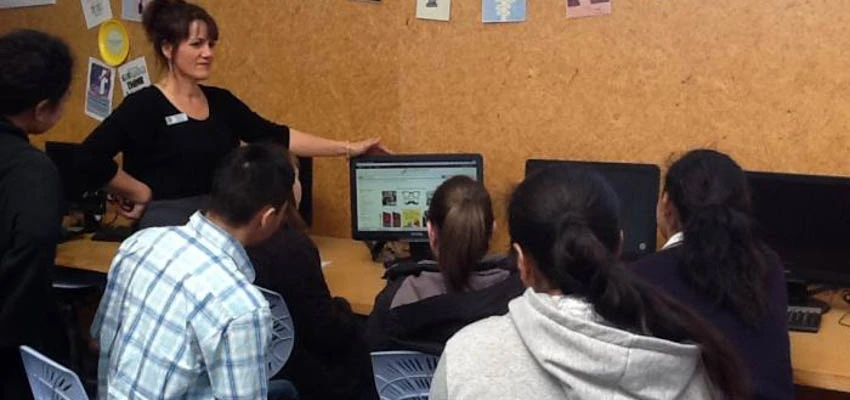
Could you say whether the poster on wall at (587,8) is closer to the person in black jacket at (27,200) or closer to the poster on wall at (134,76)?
the person in black jacket at (27,200)

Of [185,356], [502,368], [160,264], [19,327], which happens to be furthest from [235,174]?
[502,368]

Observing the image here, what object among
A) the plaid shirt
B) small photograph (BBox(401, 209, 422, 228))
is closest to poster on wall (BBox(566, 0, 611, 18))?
small photograph (BBox(401, 209, 422, 228))

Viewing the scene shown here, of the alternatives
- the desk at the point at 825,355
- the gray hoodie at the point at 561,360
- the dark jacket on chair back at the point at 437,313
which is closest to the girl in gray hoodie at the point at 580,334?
the gray hoodie at the point at 561,360

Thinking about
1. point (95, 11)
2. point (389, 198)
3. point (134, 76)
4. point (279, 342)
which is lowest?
point (279, 342)

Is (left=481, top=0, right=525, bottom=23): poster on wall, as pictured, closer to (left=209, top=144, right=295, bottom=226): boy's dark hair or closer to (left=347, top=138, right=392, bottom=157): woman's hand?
(left=347, top=138, right=392, bottom=157): woman's hand

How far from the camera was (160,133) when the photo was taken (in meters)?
2.93

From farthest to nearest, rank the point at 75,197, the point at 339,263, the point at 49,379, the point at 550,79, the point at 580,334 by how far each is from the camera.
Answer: the point at 75,197, the point at 339,263, the point at 550,79, the point at 49,379, the point at 580,334

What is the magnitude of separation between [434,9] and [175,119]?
953mm

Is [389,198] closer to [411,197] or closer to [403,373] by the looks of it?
[411,197]

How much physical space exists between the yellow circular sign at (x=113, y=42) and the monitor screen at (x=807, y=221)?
2596mm

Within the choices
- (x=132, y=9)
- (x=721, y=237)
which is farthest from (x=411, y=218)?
(x=132, y=9)

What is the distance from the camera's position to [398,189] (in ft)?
10.5

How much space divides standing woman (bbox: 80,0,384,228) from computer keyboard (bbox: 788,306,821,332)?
173 centimetres

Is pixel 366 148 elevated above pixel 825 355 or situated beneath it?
elevated above
